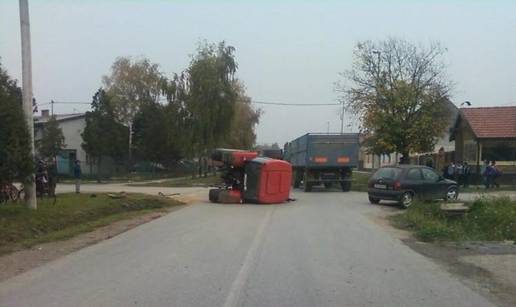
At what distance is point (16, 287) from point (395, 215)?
1411cm

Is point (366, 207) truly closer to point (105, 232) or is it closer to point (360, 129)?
point (105, 232)

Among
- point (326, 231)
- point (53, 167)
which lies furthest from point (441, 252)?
point (53, 167)

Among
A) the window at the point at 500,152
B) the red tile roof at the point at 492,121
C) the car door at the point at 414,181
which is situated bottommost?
the car door at the point at 414,181

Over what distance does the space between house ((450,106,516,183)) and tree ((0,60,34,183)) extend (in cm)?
3035

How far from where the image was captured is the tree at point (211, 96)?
48.8 meters

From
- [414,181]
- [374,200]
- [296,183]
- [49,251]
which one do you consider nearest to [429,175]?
[414,181]

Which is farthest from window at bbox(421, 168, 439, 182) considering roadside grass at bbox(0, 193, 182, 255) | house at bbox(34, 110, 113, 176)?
house at bbox(34, 110, 113, 176)

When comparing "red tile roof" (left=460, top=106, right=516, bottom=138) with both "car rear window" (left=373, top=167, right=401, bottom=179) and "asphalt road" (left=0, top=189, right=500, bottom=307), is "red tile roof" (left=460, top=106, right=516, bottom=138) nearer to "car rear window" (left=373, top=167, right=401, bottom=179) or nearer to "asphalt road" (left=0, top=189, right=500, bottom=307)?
"car rear window" (left=373, top=167, right=401, bottom=179)

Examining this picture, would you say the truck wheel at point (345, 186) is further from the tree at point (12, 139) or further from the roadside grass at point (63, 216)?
the tree at point (12, 139)

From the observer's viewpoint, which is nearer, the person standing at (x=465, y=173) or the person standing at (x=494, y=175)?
the person standing at (x=494, y=175)

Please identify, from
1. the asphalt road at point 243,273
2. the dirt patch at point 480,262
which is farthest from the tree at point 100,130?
the dirt patch at point 480,262

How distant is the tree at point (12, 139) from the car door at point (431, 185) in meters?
14.6

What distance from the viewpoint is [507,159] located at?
39438 mm

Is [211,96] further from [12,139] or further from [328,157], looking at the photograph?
[12,139]
